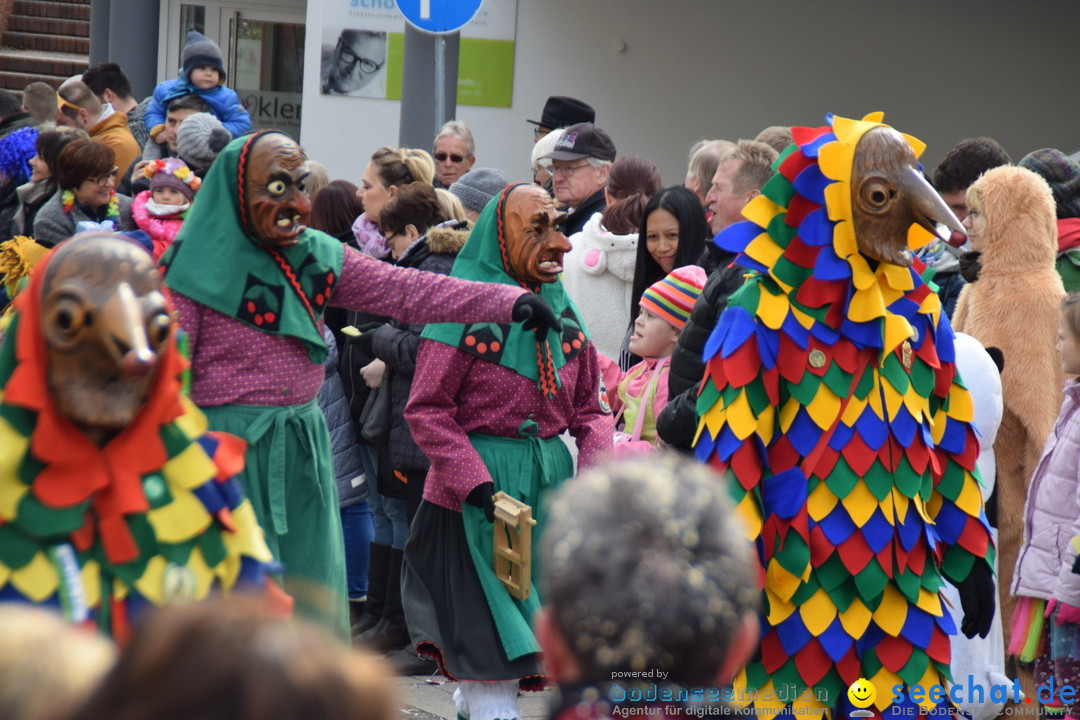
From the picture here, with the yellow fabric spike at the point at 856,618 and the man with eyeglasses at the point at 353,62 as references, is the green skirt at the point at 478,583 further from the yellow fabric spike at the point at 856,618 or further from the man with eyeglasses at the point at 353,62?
the man with eyeglasses at the point at 353,62

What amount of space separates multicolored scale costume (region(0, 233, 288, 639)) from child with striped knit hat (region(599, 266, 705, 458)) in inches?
96.6

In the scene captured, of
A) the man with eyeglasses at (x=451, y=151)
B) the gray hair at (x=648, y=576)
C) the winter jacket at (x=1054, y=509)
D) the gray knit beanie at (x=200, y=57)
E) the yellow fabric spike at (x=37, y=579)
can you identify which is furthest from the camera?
the gray knit beanie at (x=200, y=57)

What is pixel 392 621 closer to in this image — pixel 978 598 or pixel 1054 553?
pixel 1054 553

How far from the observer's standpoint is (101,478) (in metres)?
2.36

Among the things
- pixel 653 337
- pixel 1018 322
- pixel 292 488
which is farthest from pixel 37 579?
pixel 1018 322

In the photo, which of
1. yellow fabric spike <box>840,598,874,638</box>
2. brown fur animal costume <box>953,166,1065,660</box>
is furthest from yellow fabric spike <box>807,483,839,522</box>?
brown fur animal costume <box>953,166,1065,660</box>

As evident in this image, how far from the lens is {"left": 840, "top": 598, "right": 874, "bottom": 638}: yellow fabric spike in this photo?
3.54 m

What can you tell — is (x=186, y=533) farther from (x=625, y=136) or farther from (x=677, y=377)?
(x=625, y=136)

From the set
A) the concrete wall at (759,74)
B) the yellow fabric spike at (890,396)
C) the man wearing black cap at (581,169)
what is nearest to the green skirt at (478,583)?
the yellow fabric spike at (890,396)

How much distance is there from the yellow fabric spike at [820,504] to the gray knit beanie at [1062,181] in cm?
256

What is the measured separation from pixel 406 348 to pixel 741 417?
2.10 m

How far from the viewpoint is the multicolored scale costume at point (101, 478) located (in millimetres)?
2316

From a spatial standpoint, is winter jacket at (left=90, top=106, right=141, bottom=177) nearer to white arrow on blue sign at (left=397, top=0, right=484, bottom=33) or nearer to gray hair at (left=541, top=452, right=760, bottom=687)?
white arrow on blue sign at (left=397, top=0, right=484, bottom=33)

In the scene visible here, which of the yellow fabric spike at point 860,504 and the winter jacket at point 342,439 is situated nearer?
the yellow fabric spike at point 860,504
